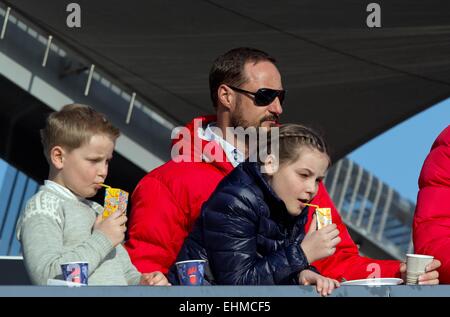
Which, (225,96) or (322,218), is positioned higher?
(225,96)

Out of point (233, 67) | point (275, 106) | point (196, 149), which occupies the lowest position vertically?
point (196, 149)

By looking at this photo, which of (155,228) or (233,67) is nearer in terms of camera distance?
(155,228)

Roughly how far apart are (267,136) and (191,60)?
7137 mm

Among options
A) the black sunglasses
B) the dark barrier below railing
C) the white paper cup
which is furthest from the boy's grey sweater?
the black sunglasses

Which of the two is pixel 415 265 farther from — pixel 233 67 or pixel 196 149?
pixel 233 67

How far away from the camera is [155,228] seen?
4.04 m

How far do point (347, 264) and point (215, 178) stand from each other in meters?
0.54

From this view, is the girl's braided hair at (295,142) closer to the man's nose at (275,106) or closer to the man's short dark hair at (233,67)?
the man's nose at (275,106)

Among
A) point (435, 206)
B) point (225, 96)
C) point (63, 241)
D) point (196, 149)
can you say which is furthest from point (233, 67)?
point (63, 241)

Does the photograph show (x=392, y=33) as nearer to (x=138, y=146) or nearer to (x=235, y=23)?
(x=235, y=23)

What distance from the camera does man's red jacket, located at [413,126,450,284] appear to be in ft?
12.5

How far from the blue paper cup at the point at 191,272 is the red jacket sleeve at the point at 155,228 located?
2.20ft

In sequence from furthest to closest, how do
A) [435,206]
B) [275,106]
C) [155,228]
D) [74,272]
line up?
1. [275,106]
2. [155,228]
3. [435,206]
4. [74,272]

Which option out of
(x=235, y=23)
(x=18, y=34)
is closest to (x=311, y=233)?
(x=235, y=23)
